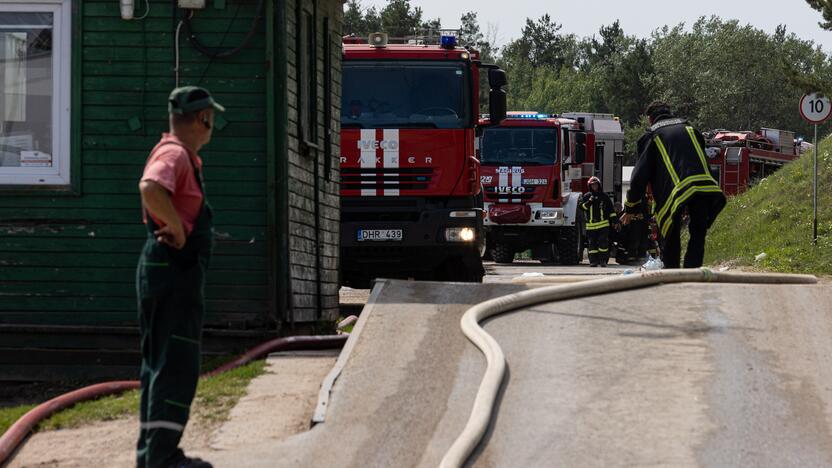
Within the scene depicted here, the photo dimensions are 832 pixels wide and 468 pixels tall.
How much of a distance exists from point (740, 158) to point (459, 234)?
89.3 ft

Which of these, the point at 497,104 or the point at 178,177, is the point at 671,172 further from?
the point at 178,177

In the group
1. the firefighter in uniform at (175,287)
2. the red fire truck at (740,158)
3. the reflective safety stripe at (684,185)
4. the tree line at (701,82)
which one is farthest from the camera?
the tree line at (701,82)

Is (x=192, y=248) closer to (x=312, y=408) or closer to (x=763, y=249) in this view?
(x=312, y=408)

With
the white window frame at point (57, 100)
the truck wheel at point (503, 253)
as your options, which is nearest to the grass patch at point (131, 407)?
the white window frame at point (57, 100)

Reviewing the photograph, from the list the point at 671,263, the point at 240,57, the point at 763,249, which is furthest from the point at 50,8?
the point at 763,249

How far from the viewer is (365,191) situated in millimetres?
16594

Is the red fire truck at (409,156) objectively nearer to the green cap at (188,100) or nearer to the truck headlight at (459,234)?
the truck headlight at (459,234)

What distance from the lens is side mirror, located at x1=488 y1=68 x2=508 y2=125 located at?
16172mm

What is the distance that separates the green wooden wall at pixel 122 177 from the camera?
1084cm

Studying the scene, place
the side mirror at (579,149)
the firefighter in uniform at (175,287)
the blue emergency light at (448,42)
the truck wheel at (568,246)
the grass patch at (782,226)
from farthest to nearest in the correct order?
the truck wheel at (568,246), the side mirror at (579,149), the grass patch at (782,226), the blue emergency light at (448,42), the firefighter in uniform at (175,287)

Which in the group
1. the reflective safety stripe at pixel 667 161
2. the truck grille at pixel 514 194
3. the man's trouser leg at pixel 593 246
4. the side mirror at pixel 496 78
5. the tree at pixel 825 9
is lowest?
the man's trouser leg at pixel 593 246

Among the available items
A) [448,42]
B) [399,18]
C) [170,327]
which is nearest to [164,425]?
[170,327]

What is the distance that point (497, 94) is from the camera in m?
16.2

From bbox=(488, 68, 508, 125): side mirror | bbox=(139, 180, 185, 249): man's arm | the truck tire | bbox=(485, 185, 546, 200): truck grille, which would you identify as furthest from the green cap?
the truck tire
